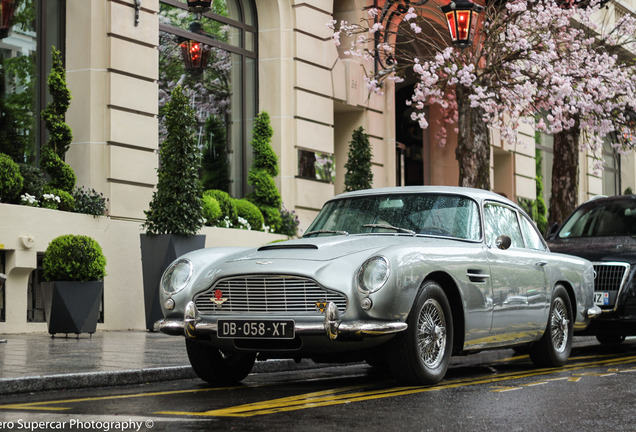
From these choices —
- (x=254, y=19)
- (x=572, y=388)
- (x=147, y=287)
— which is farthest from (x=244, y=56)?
(x=572, y=388)

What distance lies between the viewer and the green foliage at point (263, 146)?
65.1ft

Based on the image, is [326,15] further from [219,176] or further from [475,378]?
[475,378]

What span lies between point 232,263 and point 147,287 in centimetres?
745

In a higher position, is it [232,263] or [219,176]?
[219,176]

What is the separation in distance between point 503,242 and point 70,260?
634 cm

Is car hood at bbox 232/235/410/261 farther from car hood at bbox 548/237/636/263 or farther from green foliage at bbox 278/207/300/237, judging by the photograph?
green foliage at bbox 278/207/300/237

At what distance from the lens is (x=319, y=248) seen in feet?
25.6

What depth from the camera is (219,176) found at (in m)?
19.6

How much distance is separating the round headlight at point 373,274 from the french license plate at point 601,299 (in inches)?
211

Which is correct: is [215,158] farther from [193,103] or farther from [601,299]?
[601,299]

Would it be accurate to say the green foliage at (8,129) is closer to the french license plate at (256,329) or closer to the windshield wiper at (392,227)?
the windshield wiper at (392,227)

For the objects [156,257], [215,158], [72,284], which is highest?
[215,158]

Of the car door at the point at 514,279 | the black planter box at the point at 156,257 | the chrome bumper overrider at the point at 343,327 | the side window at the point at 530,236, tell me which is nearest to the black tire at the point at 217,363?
the chrome bumper overrider at the point at 343,327

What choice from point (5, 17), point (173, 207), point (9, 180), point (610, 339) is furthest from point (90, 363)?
point (5, 17)
